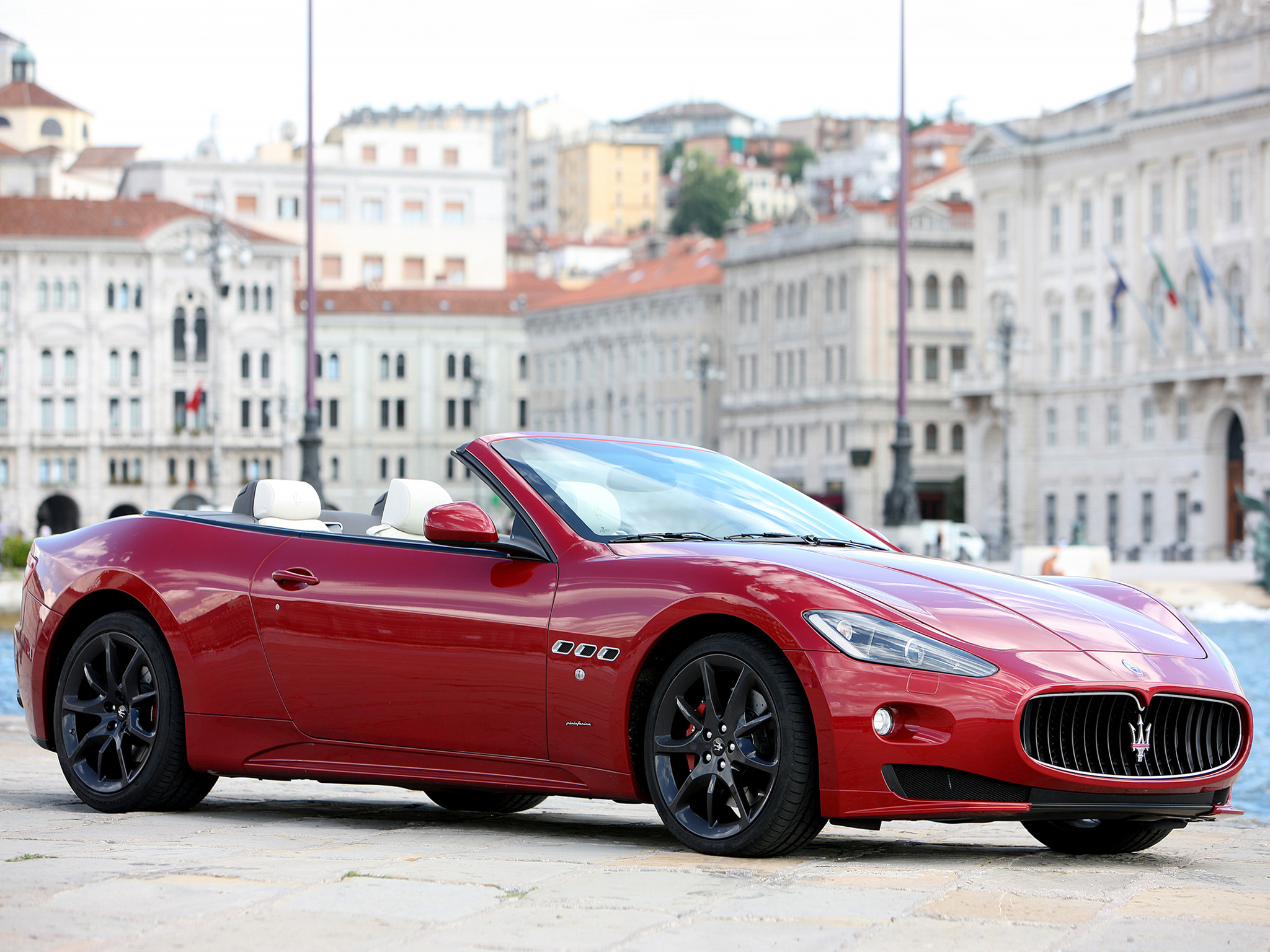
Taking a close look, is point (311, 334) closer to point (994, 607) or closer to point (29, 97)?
point (994, 607)

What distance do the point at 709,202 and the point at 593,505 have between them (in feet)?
600

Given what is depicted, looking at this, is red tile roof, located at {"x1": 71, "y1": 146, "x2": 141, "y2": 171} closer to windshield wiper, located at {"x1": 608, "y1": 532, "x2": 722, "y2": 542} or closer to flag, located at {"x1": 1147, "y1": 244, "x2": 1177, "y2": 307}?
flag, located at {"x1": 1147, "y1": 244, "x2": 1177, "y2": 307}

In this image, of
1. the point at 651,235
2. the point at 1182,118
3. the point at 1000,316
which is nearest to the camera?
the point at 1182,118

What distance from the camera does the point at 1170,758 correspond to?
6.77 meters

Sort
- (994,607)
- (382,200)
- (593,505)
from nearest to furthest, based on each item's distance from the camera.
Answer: (994,607), (593,505), (382,200)

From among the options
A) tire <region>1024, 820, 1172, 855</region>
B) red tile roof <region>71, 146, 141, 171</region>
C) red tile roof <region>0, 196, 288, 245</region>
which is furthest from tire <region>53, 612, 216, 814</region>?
red tile roof <region>71, 146, 141, 171</region>

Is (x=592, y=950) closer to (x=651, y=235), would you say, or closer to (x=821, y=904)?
(x=821, y=904)

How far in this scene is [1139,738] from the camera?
262 inches

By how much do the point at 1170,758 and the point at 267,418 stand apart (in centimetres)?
10906

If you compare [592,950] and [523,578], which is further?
[523,578]

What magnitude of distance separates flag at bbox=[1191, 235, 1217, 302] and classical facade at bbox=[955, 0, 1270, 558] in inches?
6.9

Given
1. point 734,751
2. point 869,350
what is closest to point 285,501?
point 734,751

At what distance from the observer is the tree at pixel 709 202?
188750 mm

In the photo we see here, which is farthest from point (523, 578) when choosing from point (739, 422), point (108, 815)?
point (739, 422)
